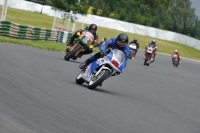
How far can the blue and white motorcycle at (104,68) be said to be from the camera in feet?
44.3

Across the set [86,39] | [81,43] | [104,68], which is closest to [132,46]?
[81,43]

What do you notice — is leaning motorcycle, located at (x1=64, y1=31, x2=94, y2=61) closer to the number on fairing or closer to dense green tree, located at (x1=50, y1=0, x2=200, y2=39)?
the number on fairing

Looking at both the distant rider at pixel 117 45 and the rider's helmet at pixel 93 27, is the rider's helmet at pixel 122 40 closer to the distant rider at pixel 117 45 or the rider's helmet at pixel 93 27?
the distant rider at pixel 117 45

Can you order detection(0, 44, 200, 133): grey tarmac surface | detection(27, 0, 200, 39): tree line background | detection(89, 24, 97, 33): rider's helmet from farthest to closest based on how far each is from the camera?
detection(27, 0, 200, 39): tree line background, detection(89, 24, 97, 33): rider's helmet, detection(0, 44, 200, 133): grey tarmac surface

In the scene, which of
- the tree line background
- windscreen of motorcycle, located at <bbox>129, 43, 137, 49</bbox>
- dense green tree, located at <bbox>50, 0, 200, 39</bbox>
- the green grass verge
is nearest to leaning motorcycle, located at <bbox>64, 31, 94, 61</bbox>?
windscreen of motorcycle, located at <bbox>129, 43, 137, 49</bbox>

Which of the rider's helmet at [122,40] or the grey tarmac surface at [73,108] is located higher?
the rider's helmet at [122,40]

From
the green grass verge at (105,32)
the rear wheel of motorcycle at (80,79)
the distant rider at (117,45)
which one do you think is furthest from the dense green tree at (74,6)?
the distant rider at (117,45)

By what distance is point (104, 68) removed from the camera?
44.3 ft

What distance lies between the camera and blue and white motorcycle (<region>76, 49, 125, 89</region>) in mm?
13492

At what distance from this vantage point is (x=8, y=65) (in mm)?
14266

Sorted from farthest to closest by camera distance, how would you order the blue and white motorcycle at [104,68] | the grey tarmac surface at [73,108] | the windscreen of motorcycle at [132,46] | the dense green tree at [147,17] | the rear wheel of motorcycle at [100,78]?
1. the dense green tree at [147,17]
2. the windscreen of motorcycle at [132,46]
3. the blue and white motorcycle at [104,68]
4. the rear wheel of motorcycle at [100,78]
5. the grey tarmac surface at [73,108]

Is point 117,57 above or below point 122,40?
below

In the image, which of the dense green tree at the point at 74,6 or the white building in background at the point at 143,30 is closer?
the dense green tree at the point at 74,6

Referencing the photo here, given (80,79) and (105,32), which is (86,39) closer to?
(80,79)
